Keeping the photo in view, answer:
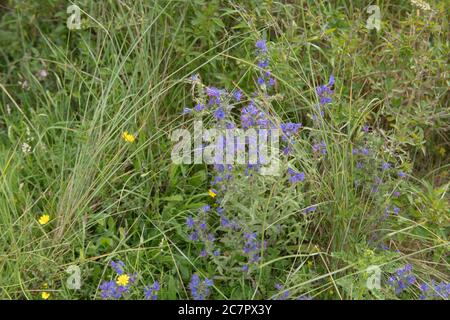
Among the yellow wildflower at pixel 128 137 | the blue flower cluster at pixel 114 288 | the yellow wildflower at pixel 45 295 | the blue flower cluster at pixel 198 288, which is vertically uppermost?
the yellow wildflower at pixel 128 137

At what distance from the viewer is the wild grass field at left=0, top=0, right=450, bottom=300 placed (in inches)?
106

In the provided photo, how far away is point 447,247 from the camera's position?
2.80 metres

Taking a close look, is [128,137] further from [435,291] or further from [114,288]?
[435,291]

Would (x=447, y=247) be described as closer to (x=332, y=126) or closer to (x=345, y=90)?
(x=332, y=126)

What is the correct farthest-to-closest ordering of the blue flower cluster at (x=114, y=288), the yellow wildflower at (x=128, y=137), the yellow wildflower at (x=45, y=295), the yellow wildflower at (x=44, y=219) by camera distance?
the yellow wildflower at (x=128, y=137), the yellow wildflower at (x=44, y=219), the yellow wildflower at (x=45, y=295), the blue flower cluster at (x=114, y=288)

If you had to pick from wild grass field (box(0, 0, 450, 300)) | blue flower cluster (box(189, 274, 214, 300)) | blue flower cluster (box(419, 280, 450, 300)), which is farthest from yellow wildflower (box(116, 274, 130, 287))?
blue flower cluster (box(419, 280, 450, 300))

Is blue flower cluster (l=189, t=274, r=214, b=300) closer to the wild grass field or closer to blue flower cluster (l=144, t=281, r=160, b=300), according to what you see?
the wild grass field

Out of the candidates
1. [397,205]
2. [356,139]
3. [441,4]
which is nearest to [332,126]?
[356,139]

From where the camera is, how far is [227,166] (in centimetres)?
263

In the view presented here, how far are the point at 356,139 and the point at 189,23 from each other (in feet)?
3.39

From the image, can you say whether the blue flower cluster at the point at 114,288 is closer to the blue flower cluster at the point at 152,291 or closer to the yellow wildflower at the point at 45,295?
the blue flower cluster at the point at 152,291

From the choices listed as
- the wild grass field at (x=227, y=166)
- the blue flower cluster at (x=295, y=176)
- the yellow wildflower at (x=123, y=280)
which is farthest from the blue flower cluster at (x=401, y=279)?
the yellow wildflower at (x=123, y=280)

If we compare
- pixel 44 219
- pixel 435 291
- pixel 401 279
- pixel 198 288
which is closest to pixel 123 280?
pixel 198 288

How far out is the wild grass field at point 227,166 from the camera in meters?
2.70
